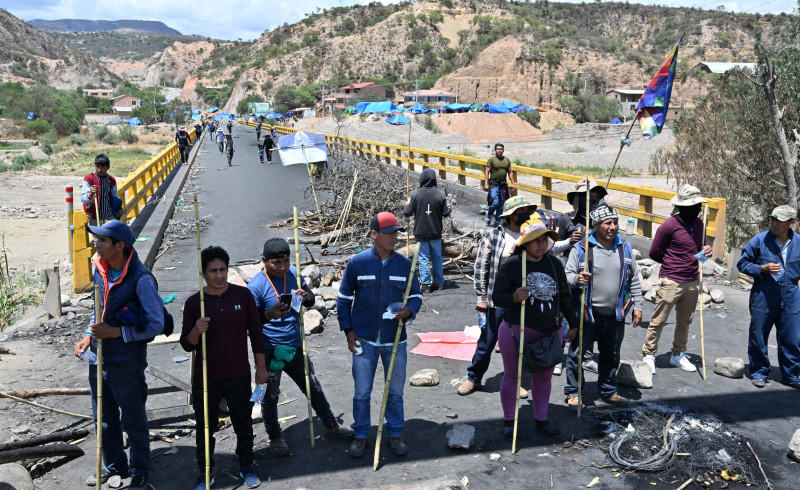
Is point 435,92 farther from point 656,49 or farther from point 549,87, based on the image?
point 656,49

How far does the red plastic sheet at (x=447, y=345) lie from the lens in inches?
259

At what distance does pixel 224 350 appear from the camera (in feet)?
13.1

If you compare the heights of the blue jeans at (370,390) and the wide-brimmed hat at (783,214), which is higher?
the wide-brimmed hat at (783,214)

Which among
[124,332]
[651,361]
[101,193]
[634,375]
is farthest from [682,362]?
[101,193]

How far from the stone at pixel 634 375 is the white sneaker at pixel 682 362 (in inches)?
20.9

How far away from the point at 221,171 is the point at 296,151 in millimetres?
11508

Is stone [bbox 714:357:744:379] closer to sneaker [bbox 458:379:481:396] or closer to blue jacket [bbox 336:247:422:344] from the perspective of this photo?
sneaker [bbox 458:379:481:396]

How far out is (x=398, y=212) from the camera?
1232cm

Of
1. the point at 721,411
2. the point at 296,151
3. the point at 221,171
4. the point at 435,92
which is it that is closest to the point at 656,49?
the point at 435,92

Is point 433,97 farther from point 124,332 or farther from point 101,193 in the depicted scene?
point 124,332

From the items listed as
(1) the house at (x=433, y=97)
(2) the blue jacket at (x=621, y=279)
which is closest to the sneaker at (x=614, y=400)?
(2) the blue jacket at (x=621, y=279)

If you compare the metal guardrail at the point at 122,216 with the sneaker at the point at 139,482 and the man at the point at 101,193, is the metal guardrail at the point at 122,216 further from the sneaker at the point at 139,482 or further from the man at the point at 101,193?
the sneaker at the point at 139,482

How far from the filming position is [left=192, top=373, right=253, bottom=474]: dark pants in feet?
13.2

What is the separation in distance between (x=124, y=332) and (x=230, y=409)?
83 centimetres
